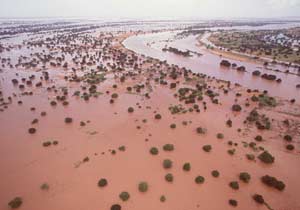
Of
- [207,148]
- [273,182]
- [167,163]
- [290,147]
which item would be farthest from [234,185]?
[290,147]

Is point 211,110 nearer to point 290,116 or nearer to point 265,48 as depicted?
point 290,116

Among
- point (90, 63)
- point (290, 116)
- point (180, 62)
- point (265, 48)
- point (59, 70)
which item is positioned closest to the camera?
point (290, 116)

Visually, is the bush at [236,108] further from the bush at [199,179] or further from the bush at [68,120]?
the bush at [68,120]

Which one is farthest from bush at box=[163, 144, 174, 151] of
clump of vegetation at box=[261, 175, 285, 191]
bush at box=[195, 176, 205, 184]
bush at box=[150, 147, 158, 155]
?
clump of vegetation at box=[261, 175, 285, 191]

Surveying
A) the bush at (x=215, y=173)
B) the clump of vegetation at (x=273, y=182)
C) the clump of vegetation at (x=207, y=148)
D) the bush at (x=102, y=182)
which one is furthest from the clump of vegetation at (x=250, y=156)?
the bush at (x=102, y=182)

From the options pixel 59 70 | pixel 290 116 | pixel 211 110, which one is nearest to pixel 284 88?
pixel 290 116

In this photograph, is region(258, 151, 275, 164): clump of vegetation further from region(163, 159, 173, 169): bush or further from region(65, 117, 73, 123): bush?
region(65, 117, 73, 123): bush

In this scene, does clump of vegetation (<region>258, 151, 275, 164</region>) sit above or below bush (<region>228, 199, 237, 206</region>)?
above
